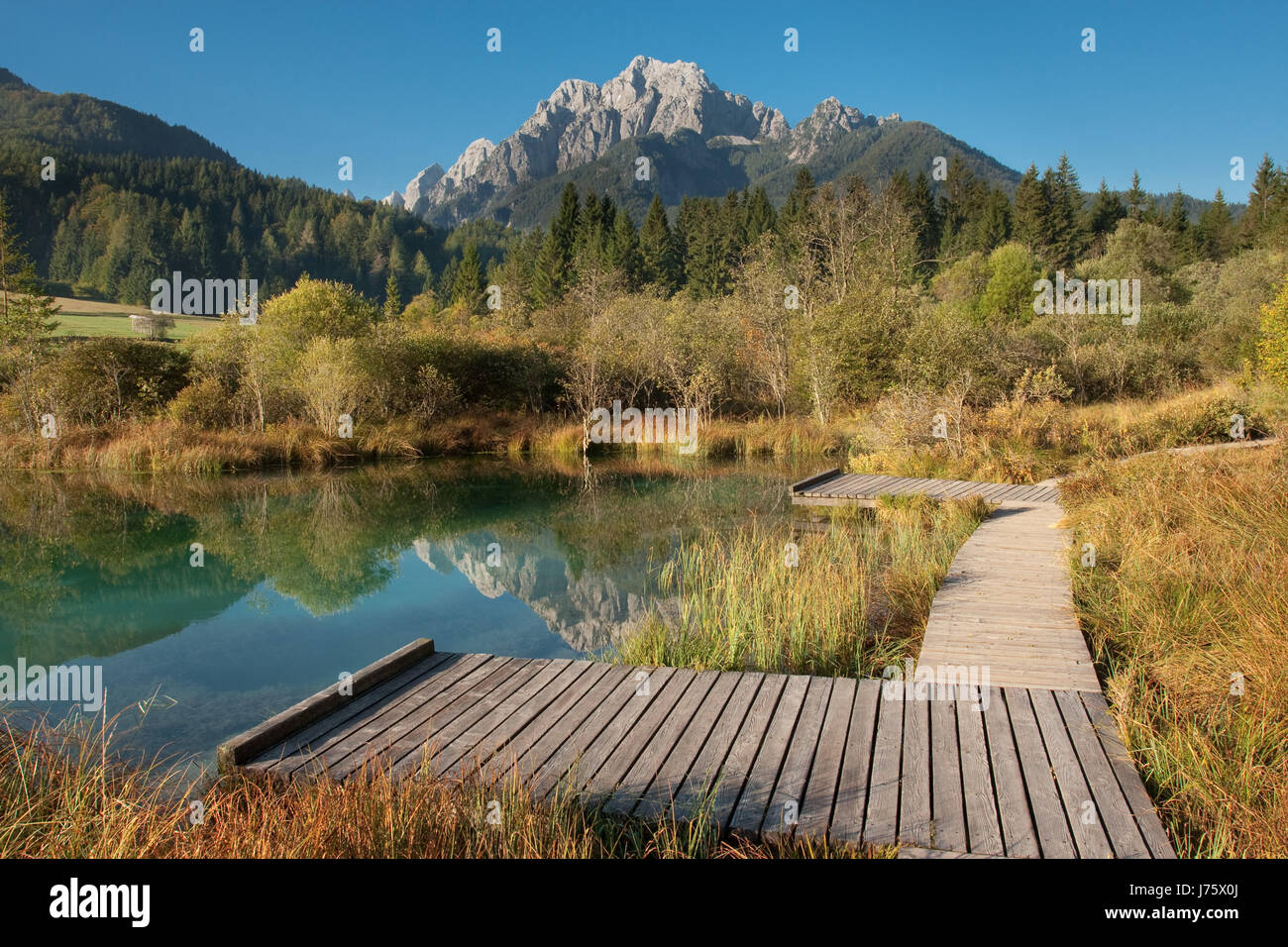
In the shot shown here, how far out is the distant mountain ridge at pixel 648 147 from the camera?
474 feet

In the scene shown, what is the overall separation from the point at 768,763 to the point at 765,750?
125 mm

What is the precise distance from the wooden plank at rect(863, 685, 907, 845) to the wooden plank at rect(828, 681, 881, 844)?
23 mm

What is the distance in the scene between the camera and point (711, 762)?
10.00 feet

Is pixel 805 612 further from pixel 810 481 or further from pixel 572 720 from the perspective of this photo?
pixel 810 481

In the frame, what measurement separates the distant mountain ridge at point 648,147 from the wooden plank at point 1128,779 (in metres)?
131

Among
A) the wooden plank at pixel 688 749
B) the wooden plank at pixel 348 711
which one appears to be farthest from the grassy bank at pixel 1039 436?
the wooden plank at pixel 348 711

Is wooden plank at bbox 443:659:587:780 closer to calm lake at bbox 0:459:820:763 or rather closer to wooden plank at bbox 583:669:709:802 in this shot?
wooden plank at bbox 583:669:709:802

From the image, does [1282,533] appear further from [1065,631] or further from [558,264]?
[558,264]

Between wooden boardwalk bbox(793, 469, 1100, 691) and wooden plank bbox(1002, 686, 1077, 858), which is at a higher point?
wooden boardwalk bbox(793, 469, 1100, 691)

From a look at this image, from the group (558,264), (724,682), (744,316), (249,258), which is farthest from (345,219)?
(724,682)

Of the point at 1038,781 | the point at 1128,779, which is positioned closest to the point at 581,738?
the point at 1038,781

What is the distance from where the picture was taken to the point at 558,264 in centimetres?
4259

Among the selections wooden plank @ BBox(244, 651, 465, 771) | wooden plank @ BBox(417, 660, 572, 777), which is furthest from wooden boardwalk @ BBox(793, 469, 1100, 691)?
wooden plank @ BBox(244, 651, 465, 771)

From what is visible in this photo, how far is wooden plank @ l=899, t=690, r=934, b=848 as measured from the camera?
8.19 ft
